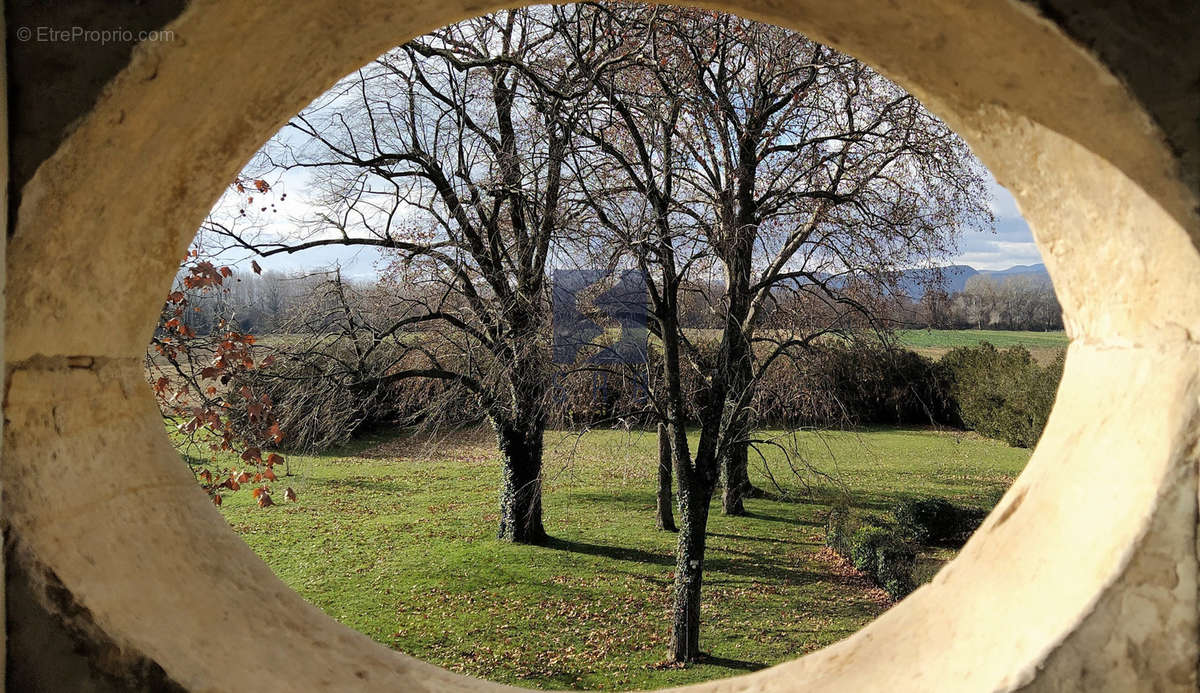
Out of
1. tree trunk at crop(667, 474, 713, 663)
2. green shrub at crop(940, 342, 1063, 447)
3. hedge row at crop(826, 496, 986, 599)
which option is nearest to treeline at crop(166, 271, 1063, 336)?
tree trunk at crop(667, 474, 713, 663)

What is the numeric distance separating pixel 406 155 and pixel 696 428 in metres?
13.3

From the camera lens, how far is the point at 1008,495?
57.3 inches

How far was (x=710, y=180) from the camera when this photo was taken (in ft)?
28.7

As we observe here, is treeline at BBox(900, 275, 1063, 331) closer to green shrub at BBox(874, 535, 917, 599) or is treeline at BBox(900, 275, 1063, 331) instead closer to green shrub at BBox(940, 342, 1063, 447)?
green shrub at BBox(940, 342, 1063, 447)

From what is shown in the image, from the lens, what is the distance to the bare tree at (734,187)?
26.0 ft

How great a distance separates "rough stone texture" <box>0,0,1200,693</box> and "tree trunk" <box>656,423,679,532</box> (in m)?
10.1

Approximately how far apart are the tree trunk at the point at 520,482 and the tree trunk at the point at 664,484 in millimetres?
1970

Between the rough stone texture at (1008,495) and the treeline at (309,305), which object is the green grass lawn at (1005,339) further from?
the rough stone texture at (1008,495)

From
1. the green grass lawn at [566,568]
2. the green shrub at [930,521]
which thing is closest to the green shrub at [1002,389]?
the green grass lawn at [566,568]

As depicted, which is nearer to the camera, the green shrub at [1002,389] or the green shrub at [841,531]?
the green shrub at [841,531]

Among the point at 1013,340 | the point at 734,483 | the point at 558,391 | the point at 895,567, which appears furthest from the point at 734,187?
the point at 1013,340

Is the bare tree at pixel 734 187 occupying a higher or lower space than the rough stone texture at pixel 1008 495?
higher

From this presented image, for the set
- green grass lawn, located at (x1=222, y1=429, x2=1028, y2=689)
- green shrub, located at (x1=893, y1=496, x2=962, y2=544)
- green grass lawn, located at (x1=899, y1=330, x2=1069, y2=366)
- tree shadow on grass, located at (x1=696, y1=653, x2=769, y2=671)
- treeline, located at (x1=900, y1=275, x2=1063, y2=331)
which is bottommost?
tree shadow on grass, located at (x1=696, y1=653, x2=769, y2=671)

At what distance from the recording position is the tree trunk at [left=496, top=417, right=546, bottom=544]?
37.2ft
